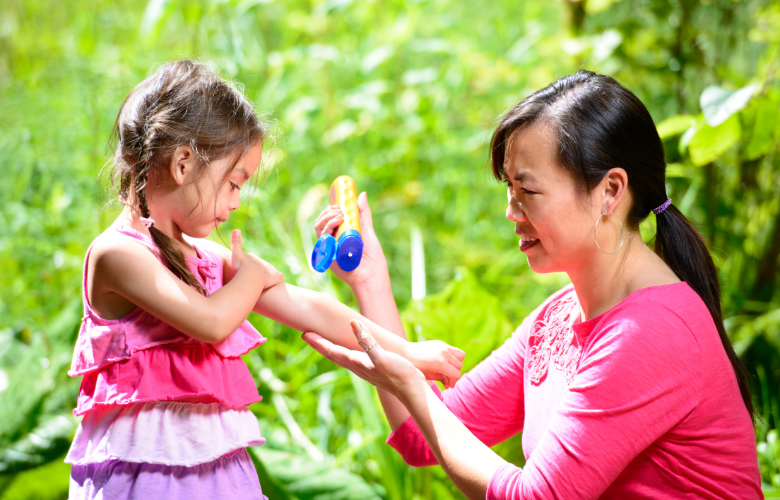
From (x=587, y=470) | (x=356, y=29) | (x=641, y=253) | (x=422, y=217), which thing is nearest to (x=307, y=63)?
(x=356, y=29)

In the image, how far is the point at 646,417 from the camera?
0.93 meters

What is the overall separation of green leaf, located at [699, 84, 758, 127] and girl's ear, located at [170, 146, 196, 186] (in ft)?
3.28

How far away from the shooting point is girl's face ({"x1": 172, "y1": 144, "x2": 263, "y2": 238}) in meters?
0.97

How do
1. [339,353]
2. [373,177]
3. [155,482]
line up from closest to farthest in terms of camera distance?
[155,482]
[339,353]
[373,177]

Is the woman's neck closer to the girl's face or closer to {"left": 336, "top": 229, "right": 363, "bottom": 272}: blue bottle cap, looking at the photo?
{"left": 336, "top": 229, "right": 363, "bottom": 272}: blue bottle cap

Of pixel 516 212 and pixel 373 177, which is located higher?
pixel 373 177

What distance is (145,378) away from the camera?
2.97 feet

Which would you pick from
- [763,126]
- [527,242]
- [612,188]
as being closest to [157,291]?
[527,242]

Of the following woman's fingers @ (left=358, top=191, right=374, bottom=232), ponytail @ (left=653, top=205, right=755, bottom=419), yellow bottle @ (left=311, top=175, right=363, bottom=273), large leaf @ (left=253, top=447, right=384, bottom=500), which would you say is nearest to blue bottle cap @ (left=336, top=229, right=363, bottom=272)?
yellow bottle @ (left=311, top=175, right=363, bottom=273)

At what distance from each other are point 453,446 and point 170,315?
500 mm

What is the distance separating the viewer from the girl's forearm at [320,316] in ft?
3.81

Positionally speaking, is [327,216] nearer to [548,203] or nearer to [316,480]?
[548,203]

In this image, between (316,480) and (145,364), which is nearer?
(145,364)

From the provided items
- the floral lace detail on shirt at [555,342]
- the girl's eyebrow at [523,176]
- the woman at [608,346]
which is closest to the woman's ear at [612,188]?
the woman at [608,346]
